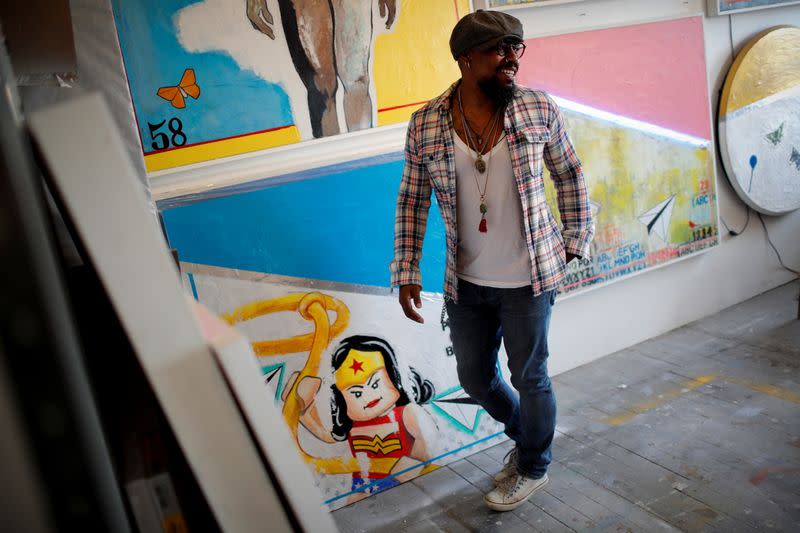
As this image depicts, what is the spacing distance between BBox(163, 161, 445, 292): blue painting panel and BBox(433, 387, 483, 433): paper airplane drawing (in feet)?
1.43

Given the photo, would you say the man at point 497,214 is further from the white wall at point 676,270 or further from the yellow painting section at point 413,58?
the white wall at point 676,270

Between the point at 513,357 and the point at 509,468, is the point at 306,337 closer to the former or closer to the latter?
the point at 513,357

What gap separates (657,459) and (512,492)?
1.94 ft

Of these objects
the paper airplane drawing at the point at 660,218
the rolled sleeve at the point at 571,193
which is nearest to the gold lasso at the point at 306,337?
the rolled sleeve at the point at 571,193

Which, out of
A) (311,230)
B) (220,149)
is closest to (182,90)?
(220,149)

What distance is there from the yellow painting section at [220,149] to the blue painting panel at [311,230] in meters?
0.15

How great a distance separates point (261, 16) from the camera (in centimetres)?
238

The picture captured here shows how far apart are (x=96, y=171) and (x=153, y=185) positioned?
2.12 metres

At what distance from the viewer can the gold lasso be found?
7.95ft

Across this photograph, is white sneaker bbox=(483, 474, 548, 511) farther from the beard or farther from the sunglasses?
the sunglasses

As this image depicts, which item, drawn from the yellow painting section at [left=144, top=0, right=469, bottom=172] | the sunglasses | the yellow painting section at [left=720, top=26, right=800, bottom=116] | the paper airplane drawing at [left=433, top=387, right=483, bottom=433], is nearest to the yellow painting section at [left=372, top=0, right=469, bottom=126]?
the yellow painting section at [left=144, top=0, right=469, bottom=172]

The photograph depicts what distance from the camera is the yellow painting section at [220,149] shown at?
230cm

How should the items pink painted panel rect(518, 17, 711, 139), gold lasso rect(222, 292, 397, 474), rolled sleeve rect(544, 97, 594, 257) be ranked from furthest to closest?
pink painted panel rect(518, 17, 711, 139), gold lasso rect(222, 292, 397, 474), rolled sleeve rect(544, 97, 594, 257)

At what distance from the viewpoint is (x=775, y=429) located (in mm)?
2611
